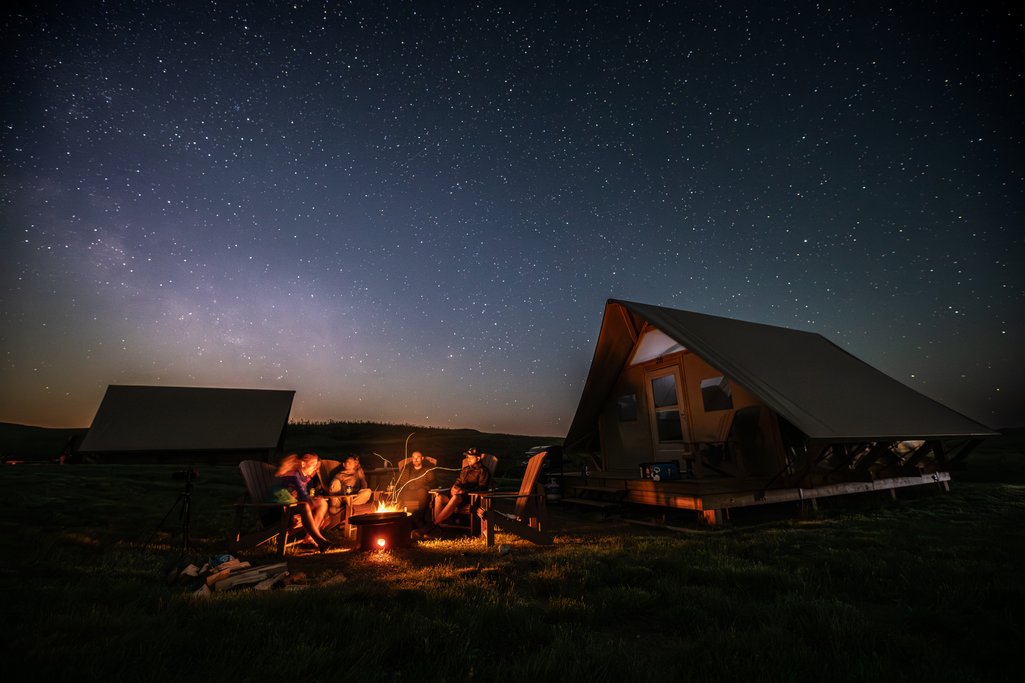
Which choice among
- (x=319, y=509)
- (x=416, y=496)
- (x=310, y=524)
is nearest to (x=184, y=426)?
(x=319, y=509)

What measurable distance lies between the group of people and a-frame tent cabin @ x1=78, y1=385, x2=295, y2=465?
17.4 m

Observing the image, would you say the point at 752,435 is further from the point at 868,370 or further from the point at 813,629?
the point at 813,629

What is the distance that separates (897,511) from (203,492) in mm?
14428

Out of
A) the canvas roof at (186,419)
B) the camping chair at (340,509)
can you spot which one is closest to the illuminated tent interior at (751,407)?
the camping chair at (340,509)

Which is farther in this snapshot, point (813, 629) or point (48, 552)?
point (48, 552)

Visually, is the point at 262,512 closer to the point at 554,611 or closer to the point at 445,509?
the point at 445,509

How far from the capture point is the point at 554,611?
2.75 meters

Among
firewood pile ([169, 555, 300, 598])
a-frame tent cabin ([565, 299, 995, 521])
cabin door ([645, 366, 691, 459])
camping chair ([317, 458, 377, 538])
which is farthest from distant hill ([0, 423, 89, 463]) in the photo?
cabin door ([645, 366, 691, 459])

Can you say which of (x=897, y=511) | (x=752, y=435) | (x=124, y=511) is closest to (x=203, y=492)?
(x=124, y=511)

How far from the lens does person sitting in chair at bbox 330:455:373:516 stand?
617 cm

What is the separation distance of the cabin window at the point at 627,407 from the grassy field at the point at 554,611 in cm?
488

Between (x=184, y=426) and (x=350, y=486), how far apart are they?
20.2 metres

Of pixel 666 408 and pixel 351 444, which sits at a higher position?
pixel 666 408

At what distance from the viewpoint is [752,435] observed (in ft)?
25.2
